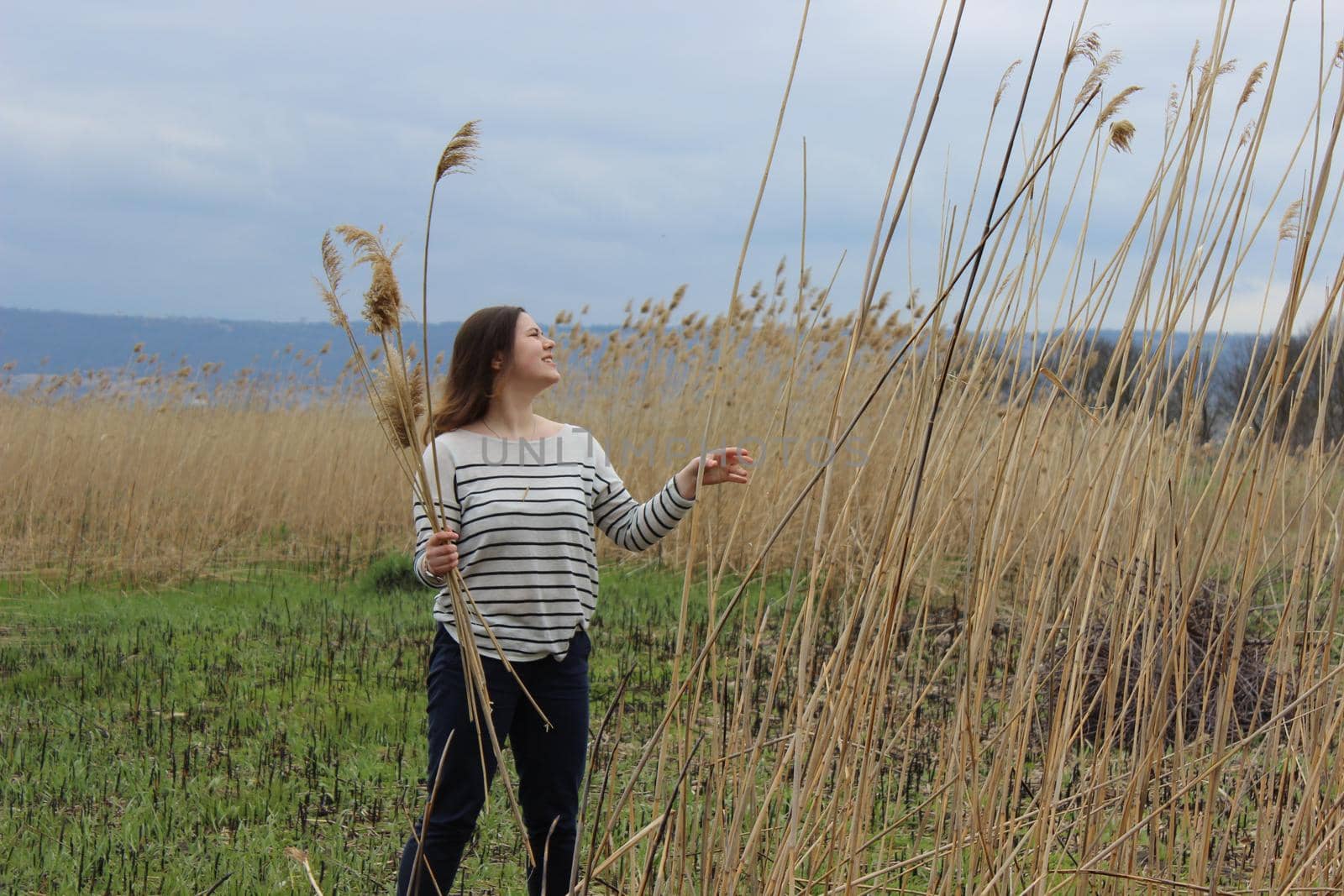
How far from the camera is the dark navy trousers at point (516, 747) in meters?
2.00

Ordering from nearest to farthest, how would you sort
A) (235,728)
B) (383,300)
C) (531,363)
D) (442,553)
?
(383,300), (442,553), (531,363), (235,728)

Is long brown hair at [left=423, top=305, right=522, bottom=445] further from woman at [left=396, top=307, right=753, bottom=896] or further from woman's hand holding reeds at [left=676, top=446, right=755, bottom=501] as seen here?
woman's hand holding reeds at [left=676, top=446, right=755, bottom=501]

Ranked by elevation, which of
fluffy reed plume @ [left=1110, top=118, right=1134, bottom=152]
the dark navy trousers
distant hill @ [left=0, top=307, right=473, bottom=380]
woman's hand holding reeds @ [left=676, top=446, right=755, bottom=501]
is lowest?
distant hill @ [left=0, top=307, right=473, bottom=380]

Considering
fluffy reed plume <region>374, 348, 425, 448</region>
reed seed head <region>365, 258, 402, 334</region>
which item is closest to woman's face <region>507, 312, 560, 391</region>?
fluffy reed plume <region>374, 348, 425, 448</region>

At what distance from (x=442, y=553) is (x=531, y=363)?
87 cm

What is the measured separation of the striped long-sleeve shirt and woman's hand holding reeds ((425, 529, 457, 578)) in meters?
0.59

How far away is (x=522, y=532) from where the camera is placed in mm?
2082

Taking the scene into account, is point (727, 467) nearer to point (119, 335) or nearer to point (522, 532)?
point (522, 532)

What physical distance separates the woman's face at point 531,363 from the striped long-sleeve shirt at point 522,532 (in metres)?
0.11

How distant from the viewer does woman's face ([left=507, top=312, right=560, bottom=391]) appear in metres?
2.17

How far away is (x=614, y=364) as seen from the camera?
7535 millimetres

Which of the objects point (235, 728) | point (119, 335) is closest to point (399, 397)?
point (235, 728)

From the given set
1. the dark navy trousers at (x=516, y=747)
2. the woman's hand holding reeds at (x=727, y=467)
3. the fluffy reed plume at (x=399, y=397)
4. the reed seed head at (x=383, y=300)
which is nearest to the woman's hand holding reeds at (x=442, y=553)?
the fluffy reed plume at (x=399, y=397)

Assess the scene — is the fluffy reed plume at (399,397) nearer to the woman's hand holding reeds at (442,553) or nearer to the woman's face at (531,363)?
the woman's hand holding reeds at (442,553)
